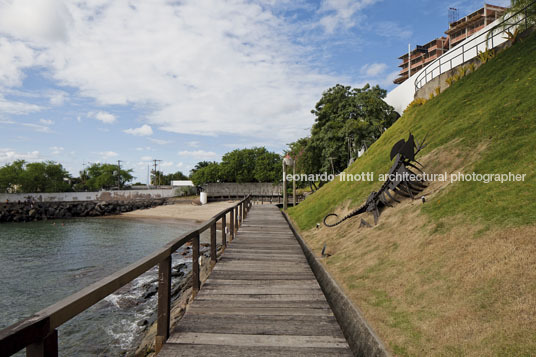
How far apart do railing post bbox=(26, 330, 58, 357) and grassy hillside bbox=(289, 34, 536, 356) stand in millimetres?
3037

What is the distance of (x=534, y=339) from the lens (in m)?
2.55

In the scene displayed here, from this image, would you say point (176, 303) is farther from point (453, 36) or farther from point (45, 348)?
point (453, 36)

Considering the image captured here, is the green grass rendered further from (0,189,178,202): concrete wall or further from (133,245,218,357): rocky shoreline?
(0,189,178,202): concrete wall

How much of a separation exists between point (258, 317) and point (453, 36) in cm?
7955

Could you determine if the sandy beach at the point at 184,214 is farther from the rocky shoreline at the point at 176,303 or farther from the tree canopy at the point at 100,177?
the tree canopy at the point at 100,177

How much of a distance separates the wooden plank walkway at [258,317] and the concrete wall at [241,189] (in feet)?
137

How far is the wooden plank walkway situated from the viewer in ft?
10.0

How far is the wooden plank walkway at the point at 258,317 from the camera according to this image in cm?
306

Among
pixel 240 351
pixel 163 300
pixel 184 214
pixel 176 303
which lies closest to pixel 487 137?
pixel 240 351

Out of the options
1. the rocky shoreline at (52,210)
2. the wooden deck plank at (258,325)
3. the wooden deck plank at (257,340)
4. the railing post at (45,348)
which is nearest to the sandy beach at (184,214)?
the rocky shoreline at (52,210)

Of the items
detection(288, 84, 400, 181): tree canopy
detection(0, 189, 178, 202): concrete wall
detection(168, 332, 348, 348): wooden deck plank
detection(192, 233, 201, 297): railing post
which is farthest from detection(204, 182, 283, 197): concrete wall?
detection(168, 332, 348, 348): wooden deck plank

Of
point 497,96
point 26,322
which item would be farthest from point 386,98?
point 26,322

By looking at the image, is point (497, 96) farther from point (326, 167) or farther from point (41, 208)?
point (41, 208)

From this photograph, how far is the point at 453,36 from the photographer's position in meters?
63.4
